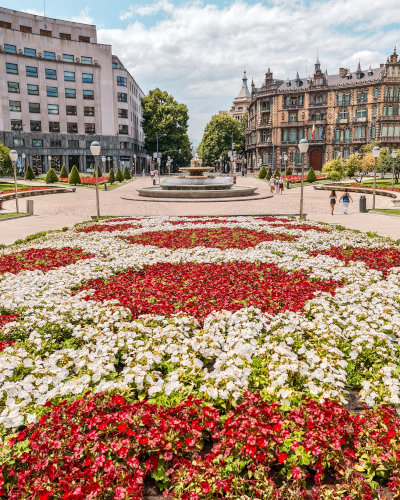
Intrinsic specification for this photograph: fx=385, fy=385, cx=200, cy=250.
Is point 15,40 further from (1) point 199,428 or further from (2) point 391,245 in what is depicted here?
(1) point 199,428

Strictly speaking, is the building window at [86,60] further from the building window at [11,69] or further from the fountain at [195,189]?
the fountain at [195,189]

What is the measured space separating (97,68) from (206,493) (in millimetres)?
76355

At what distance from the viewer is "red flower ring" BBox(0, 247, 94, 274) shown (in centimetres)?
1004

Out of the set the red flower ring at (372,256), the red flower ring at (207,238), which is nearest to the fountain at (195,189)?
the red flower ring at (207,238)

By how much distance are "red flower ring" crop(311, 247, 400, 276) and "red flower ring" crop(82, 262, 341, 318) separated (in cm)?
206

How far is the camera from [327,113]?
74688mm

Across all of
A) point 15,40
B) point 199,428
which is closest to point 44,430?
point 199,428

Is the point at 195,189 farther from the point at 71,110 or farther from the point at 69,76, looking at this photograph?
the point at 69,76

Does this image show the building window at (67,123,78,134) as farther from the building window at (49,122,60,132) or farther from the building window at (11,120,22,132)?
the building window at (11,120,22,132)

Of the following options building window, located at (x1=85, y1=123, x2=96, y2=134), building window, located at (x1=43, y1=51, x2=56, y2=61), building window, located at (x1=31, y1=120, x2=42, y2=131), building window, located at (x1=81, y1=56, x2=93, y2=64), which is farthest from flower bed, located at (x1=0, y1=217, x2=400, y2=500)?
building window, located at (x1=81, y1=56, x2=93, y2=64)

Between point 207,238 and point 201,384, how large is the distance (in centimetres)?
947

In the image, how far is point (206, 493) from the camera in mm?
3088

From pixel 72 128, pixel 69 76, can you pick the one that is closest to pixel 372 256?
pixel 72 128

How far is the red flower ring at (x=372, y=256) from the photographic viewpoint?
9.91 meters
